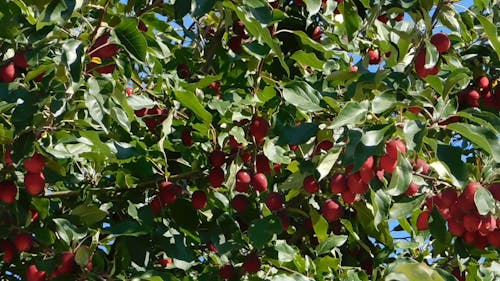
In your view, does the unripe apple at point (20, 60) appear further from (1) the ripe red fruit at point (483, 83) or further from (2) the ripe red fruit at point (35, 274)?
(1) the ripe red fruit at point (483, 83)

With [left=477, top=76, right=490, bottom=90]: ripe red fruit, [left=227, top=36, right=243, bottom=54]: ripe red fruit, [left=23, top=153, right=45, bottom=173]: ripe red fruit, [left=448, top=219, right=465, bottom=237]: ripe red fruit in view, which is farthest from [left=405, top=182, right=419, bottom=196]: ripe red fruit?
[left=23, top=153, right=45, bottom=173]: ripe red fruit

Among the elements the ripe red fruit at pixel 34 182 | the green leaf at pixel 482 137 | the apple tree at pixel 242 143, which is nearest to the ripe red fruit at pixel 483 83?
the apple tree at pixel 242 143

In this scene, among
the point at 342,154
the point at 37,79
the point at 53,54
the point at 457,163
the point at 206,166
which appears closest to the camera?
the point at 457,163

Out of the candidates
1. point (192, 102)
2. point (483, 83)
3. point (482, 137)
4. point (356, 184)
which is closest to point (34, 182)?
point (192, 102)

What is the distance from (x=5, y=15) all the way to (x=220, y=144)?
0.72 m

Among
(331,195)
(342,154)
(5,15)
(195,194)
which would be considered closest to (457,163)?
(342,154)

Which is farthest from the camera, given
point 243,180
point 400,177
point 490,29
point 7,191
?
point 243,180

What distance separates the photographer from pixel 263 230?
287cm

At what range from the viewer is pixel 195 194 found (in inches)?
117

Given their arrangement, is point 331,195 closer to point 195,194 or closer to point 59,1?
point 195,194

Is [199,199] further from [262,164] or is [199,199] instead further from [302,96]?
[302,96]

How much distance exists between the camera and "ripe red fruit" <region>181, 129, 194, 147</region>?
3.13 meters

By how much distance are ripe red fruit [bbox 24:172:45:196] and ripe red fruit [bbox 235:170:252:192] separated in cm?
53

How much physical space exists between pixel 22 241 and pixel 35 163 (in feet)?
0.93
